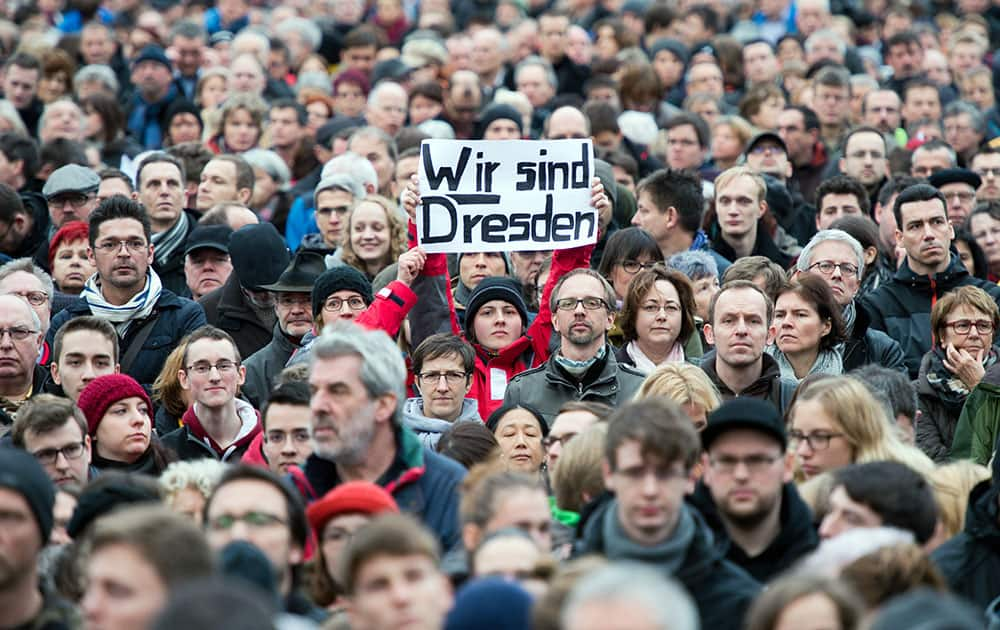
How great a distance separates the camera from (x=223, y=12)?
2347 centimetres

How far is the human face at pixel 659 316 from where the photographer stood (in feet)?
35.3

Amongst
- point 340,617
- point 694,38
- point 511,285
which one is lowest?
point 340,617

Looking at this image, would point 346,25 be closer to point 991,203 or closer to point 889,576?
point 991,203

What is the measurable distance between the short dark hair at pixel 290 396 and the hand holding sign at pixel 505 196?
7.38 ft

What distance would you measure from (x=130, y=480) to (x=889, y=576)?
9.76 ft

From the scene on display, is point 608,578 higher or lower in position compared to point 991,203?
lower

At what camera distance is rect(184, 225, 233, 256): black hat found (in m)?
13.0

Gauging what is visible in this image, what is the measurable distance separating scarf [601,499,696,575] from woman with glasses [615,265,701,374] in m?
3.81

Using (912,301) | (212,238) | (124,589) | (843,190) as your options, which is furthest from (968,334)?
(124,589)

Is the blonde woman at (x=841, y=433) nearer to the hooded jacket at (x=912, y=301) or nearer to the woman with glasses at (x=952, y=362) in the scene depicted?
the woman with glasses at (x=952, y=362)

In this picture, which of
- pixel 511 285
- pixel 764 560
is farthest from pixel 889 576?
pixel 511 285

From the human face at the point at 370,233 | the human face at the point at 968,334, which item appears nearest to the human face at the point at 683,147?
the human face at the point at 370,233

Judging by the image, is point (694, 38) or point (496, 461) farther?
point (694, 38)

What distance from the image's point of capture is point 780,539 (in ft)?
23.8
